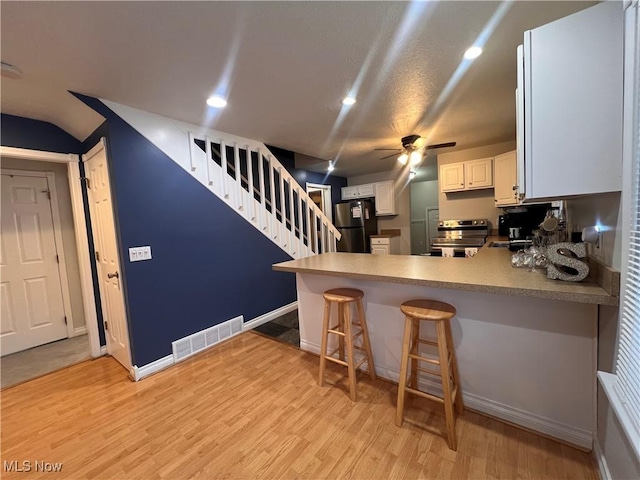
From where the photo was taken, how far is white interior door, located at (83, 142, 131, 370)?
234cm

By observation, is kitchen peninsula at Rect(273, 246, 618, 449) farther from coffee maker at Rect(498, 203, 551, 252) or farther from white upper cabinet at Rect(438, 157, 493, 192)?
white upper cabinet at Rect(438, 157, 493, 192)

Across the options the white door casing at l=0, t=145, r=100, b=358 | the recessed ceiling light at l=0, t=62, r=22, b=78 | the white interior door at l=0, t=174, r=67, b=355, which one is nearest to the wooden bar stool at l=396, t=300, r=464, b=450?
the recessed ceiling light at l=0, t=62, r=22, b=78

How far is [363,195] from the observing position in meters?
5.95

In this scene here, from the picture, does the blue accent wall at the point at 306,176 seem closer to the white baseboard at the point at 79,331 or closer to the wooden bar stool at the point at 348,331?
the wooden bar stool at the point at 348,331

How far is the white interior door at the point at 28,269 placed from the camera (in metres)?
2.83

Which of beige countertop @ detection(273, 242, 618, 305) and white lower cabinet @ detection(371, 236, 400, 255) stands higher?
beige countertop @ detection(273, 242, 618, 305)

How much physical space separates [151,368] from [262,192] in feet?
7.35

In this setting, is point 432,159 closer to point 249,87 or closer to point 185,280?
point 249,87

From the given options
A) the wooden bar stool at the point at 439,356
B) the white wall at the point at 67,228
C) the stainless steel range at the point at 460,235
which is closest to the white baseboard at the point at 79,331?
the white wall at the point at 67,228

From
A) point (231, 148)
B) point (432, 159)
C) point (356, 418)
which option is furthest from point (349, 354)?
point (432, 159)

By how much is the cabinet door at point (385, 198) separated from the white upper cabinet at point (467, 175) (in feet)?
4.04

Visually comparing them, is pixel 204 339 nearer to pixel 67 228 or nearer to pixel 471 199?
pixel 67 228

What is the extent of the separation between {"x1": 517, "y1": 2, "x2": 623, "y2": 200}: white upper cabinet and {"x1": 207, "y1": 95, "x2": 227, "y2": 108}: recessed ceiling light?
6.72 ft

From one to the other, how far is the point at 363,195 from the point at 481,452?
16.5 ft
